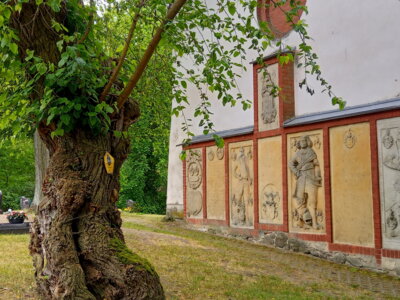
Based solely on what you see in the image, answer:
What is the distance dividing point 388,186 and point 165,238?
6.08 metres

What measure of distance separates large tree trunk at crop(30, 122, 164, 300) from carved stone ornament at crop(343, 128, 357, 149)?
660cm

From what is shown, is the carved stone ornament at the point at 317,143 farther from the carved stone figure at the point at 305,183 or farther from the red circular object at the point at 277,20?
the red circular object at the point at 277,20

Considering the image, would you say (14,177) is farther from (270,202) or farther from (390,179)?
(390,179)

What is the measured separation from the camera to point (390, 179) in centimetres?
1020

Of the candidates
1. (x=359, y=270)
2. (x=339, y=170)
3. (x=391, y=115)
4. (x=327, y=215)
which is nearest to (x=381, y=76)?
(x=391, y=115)

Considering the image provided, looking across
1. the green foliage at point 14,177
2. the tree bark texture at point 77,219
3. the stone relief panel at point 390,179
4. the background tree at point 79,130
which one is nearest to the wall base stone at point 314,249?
the stone relief panel at point 390,179

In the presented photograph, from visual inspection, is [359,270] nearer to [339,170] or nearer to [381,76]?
[339,170]

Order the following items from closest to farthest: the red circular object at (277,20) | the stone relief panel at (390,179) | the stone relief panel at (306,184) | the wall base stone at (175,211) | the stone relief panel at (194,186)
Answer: the stone relief panel at (390,179), the stone relief panel at (306,184), the red circular object at (277,20), the stone relief panel at (194,186), the wall base stone at (175,211)

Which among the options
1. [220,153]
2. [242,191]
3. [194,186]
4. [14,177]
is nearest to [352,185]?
[242,191]

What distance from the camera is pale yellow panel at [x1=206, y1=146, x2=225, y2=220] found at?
15750 mm

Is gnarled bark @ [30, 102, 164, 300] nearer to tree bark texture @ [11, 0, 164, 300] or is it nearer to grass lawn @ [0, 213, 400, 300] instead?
tree bark texture @ [11, 0, 164, 300]

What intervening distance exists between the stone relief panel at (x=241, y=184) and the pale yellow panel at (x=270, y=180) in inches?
19.0

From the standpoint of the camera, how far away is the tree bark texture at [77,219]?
17.9 feet

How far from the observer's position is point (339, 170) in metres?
11.5
